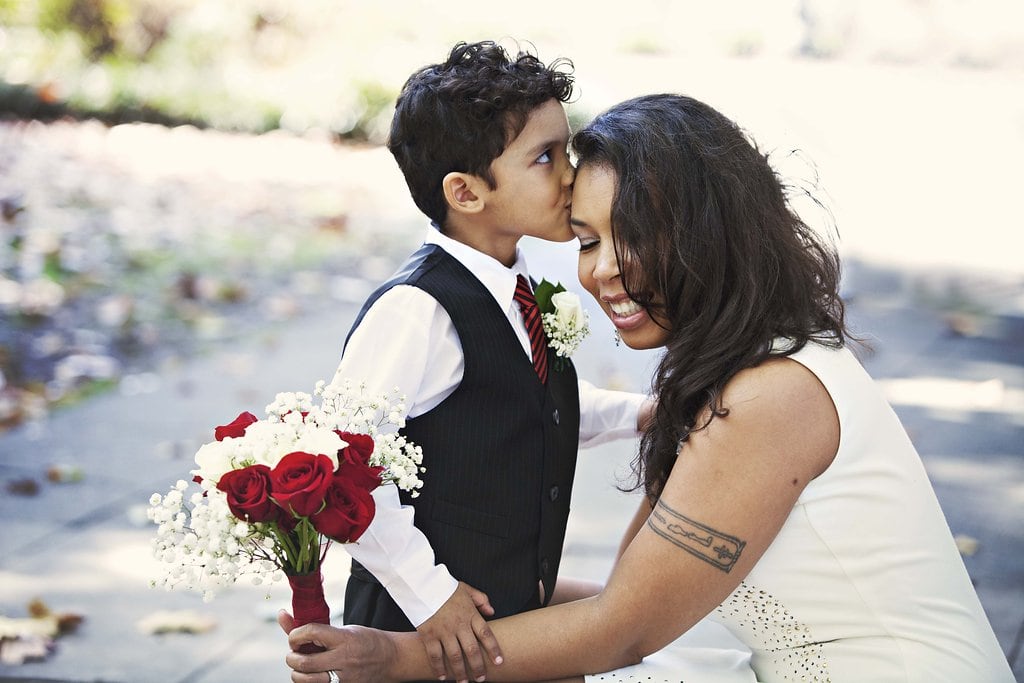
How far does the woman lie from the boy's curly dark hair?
323 millimetres

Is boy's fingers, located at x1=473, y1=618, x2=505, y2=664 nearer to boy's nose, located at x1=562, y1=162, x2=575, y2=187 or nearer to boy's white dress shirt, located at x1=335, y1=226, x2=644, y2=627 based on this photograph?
boy's white dress shirt, located at x1=335, y1=226, x2=644, y2=627

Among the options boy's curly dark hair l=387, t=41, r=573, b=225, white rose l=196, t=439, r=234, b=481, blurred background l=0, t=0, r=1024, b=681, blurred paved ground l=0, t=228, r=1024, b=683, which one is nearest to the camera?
white rose l=196, t=439, r=234, b=481

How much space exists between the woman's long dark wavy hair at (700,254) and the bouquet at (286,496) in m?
0.55

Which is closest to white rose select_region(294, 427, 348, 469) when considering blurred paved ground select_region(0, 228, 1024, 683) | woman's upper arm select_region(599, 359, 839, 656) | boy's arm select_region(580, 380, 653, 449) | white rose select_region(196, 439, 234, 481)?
white rose select_region(196, 439, 234, 481)

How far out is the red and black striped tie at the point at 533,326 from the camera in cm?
260

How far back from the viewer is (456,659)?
2270 millimetres

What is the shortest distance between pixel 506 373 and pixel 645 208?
485mm

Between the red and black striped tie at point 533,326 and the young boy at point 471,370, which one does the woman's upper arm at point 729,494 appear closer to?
the young boy at point 471,370

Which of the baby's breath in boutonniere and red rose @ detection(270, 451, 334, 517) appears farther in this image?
the baby's breath in boutonniere

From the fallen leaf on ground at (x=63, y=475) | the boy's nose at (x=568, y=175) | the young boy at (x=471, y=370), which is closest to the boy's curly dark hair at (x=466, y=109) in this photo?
the young boy at (x=471, y=370)

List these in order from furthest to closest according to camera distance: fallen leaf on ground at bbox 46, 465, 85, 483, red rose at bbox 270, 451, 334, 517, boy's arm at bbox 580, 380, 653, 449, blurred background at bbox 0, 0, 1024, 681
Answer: fallen leaf on ground at bbox 46, 465, 85, 483
blurred background at bbox 0, 0, 1024, 681
boy's arm at bbox 580, 380, 653, 449
red rose at bbox 270, 451, 334, 517

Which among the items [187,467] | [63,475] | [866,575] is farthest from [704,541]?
[63,475]

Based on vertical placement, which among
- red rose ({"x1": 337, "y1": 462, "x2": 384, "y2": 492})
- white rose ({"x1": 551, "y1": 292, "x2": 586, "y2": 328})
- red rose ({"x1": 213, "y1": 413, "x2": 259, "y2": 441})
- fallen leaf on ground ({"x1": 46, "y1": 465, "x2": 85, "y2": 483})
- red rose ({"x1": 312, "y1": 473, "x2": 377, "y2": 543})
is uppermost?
fallen leaf on ground ({"x1": 46, "y1": 465, "x2": 85, "y2": 483})

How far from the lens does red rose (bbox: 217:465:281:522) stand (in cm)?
190
